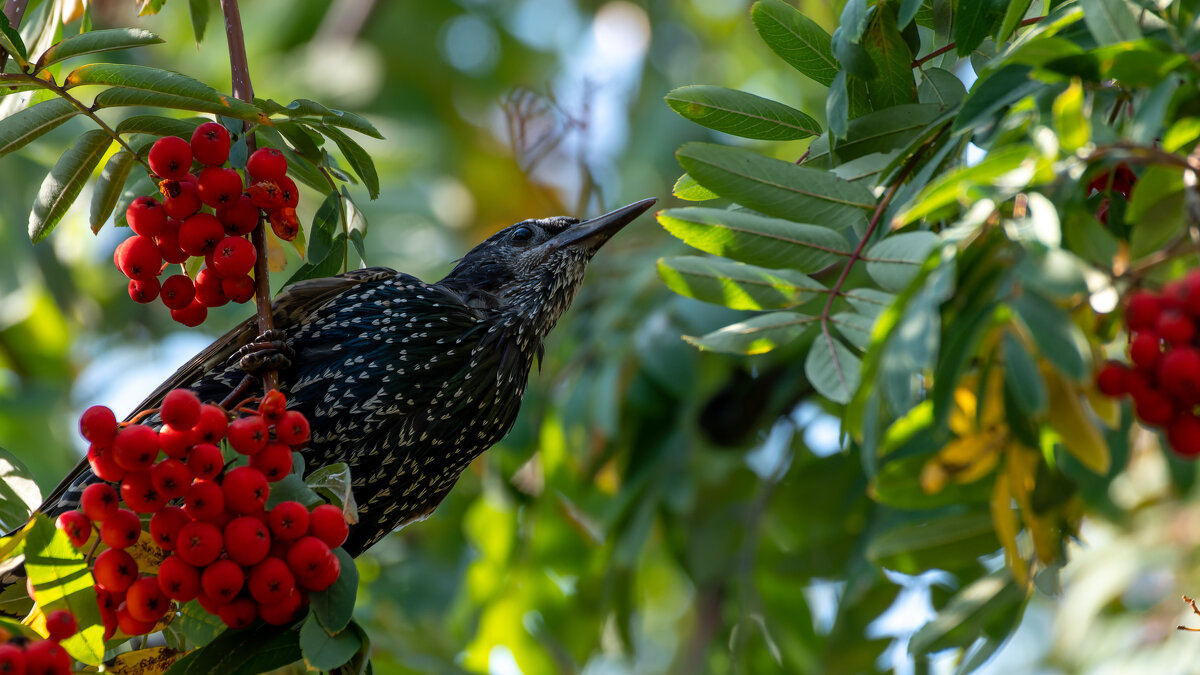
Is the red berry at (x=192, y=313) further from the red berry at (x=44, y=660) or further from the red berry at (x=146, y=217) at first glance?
the red berry at (x=44, y=660)

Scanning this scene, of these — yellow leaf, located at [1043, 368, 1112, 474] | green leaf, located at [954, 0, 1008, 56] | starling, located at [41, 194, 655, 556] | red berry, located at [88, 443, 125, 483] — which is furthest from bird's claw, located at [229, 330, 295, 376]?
yellow leaf, located at [1043, 368, 1112, 474]

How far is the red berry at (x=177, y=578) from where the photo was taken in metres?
1.67

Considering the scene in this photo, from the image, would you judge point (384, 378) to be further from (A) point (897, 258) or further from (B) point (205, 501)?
(A) point (897, 258)

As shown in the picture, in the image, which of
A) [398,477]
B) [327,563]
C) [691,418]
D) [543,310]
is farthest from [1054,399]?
[691,418]

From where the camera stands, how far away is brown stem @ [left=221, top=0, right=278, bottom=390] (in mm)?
2045

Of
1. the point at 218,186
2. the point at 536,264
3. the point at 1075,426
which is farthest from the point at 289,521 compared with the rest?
the point at 536,264

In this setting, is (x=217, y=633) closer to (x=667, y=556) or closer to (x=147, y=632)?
(x=147, y=632)

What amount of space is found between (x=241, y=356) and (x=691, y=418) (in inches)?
64.7

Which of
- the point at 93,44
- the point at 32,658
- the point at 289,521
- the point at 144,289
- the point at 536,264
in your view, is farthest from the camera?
the point at 536,264

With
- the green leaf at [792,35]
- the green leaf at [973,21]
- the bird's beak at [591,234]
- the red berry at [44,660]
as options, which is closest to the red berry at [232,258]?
the red berry at [44,660]

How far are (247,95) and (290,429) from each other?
65 cm

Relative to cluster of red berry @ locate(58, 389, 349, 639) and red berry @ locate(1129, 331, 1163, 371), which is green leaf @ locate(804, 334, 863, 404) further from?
cluster of red berry @ locate(58, 389, 349, 639)

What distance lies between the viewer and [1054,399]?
4.31ft

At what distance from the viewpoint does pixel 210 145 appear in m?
2.00
